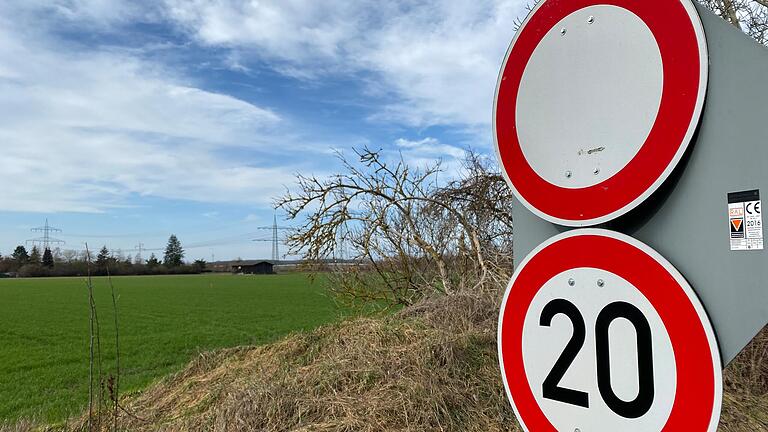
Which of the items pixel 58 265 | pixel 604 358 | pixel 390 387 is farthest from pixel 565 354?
pixel 58 265

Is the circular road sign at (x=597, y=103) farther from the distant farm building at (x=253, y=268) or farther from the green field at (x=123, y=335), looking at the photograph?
the distant farm building at (x=253, y=268)

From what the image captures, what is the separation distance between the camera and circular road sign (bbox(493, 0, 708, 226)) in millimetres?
1229

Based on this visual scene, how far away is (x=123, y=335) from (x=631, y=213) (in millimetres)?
26261

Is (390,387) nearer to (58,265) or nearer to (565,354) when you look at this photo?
(565,354)

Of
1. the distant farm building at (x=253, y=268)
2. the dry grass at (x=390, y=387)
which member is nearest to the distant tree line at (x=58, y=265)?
the distant farm building at (x=253, y=268)

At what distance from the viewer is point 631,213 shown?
1336mm

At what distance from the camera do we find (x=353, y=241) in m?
7.57

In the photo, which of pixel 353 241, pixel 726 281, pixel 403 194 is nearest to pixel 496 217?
pixel 403 194

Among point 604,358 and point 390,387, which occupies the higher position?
point 604,358

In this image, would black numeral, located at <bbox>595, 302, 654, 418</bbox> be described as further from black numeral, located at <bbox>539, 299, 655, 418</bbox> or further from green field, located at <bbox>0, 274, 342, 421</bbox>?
green field, located at <bbox>0, 274, 342, 421</bbox>

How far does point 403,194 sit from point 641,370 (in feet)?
20.0

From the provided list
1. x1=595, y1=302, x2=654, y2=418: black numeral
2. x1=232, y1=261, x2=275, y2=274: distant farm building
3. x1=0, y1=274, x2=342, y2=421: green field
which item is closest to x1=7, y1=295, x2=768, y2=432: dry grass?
x1=595, y1=302, x2=654, y2=418: black numeral

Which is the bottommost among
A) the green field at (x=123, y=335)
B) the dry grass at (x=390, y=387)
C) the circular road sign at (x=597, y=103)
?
the green field at (x=123, y=335)

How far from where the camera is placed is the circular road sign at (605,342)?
1.18 meters
